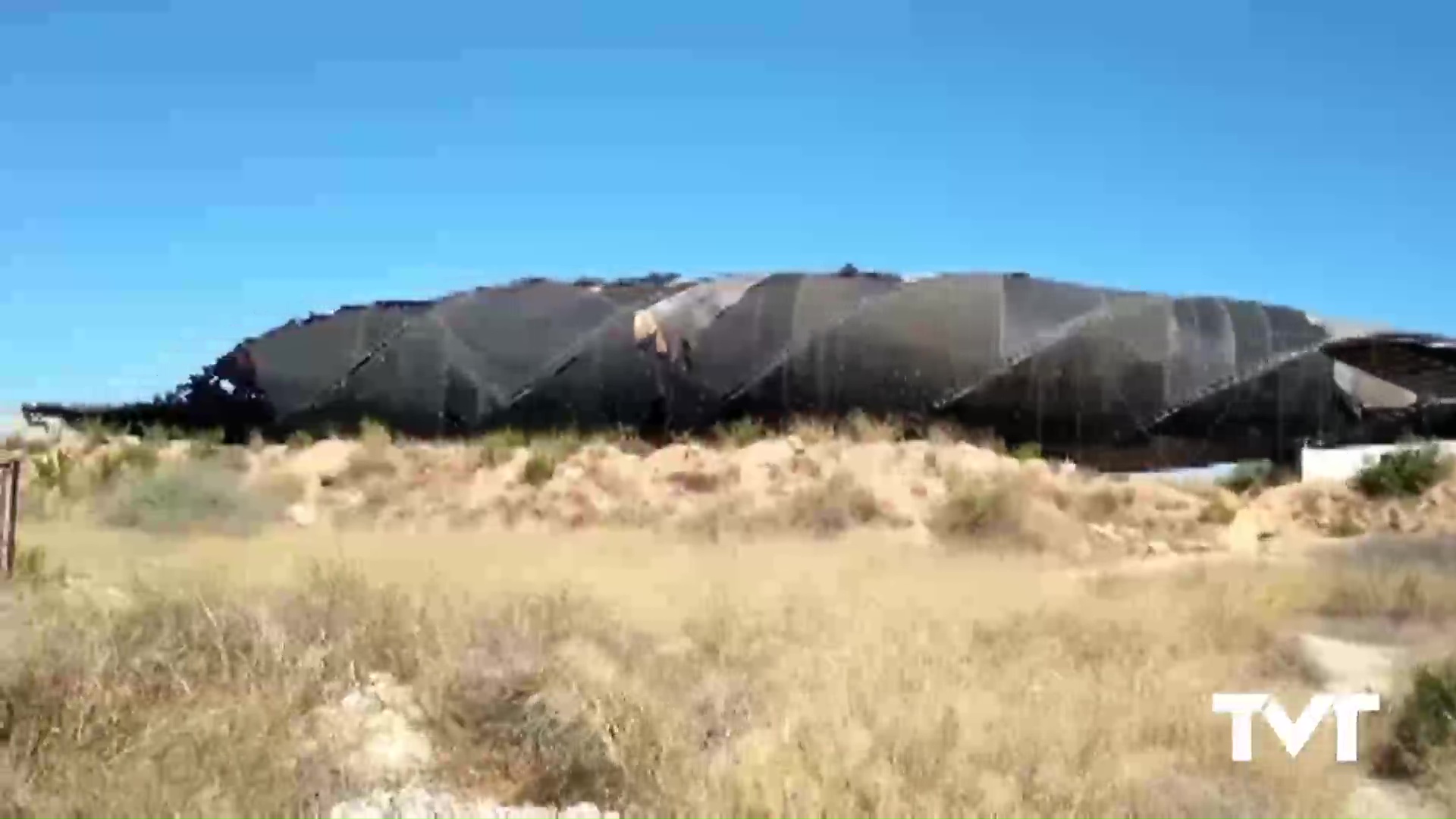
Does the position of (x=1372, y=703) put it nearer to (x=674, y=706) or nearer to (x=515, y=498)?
(x=674, y=706)

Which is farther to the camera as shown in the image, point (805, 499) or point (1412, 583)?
point (805, 499)

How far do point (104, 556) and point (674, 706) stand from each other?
9.21 meters

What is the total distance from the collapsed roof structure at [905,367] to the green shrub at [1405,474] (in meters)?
2.72

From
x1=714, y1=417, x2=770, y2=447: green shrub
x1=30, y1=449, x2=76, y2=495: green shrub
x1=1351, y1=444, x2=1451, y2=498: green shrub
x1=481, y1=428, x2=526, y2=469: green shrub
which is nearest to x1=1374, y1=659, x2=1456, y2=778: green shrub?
x1=1351, y1=444, x2=1451, y2=498: green shrub

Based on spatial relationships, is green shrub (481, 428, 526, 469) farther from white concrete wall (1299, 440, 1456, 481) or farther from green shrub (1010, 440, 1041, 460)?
white concrete wall (1299, 440, 1456, 481)

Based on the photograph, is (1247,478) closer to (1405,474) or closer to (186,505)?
(1405,474)

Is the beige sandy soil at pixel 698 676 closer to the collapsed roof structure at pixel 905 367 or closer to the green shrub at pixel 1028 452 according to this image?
the green shrub at pixel 1028 452

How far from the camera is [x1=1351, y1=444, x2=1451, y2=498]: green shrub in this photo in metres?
22.8

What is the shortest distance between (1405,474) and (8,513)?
20391 millimetres

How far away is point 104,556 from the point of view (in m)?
14.1

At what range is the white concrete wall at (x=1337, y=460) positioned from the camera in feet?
81.0

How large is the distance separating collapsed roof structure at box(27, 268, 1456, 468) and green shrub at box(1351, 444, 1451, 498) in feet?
8.92

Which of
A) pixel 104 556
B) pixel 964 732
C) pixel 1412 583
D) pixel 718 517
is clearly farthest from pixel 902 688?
pixel 718 517

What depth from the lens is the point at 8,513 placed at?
11141 millimetres
